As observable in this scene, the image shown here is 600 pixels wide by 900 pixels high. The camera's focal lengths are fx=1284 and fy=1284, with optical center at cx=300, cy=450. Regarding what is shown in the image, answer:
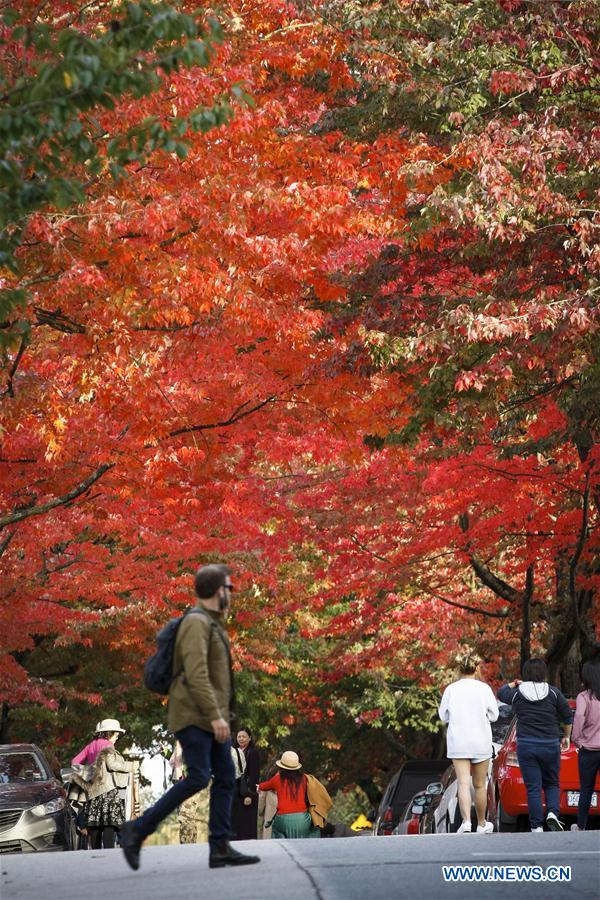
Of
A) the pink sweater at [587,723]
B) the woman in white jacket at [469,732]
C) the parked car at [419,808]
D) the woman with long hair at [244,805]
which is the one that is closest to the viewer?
the woman in white jacket at [469,732]

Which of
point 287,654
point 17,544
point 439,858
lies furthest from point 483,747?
point 287,654

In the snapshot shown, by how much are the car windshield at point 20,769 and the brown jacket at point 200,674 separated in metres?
8.72

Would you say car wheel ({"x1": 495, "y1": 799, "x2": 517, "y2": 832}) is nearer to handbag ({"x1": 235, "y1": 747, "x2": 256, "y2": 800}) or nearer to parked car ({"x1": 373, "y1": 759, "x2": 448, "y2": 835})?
handbag ({"x1": 235, "y1": 747, "x2": 256, "y2": 800})

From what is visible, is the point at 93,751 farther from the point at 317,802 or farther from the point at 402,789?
the point at 402,789

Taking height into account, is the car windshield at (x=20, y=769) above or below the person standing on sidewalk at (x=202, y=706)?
below

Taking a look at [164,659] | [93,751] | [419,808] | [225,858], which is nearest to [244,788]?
[93,751]

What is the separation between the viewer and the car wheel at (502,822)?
1331cm

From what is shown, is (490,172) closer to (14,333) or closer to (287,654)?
(14,333)

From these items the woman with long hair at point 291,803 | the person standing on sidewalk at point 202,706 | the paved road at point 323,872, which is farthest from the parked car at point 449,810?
the person standing on sidewalk at point 202,706

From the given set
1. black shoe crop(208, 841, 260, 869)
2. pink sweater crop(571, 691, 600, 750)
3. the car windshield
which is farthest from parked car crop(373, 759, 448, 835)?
black shoe crop(208, 841, 260, 869)

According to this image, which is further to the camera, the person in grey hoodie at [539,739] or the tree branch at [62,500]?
the tree branch at [62,500]

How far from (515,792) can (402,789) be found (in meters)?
11.8

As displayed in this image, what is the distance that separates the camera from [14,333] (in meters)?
9.51

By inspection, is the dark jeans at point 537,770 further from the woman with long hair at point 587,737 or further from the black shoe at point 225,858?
the black shoe at point 225,858
